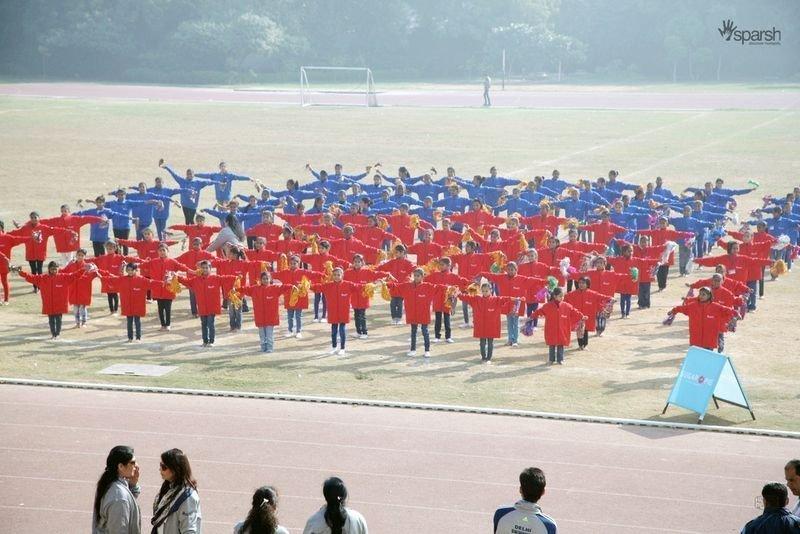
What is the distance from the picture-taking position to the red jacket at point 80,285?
22.6 m

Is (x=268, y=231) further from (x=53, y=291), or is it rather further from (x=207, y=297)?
(x=53, y=291)

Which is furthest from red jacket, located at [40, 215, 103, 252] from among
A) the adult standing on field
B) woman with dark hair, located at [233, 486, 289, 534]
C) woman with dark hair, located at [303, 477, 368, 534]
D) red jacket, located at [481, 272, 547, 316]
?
the adult standing on field

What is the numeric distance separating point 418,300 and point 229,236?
594 cm

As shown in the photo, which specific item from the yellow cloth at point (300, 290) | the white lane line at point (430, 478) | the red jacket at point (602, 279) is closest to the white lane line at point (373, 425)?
the white lane line at point (430, 478)

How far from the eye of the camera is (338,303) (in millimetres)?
21188

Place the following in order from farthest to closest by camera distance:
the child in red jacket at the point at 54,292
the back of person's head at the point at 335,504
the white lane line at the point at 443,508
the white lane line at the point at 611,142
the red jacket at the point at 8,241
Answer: the white lane line at the point at 611,142 < the red jacket at the point at 8,241 < the child in red jacket at the point at 54,292 < the white lane line at the point at 443,508 < the back of person's head at the point at 335,504

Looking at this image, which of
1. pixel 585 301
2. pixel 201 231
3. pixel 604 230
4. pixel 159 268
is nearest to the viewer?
pixel 585 301

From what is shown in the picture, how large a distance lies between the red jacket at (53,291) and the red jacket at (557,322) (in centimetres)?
838

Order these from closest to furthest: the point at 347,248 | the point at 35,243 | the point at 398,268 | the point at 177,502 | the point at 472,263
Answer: the point at 177,502 → the point at 398,268 → the point at 472,263 → the point at 347,248 → the point at 35,243

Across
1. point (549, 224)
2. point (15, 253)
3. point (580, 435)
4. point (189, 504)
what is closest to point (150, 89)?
point (15, 253)

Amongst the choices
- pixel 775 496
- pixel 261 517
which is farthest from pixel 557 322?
pixel 261 517

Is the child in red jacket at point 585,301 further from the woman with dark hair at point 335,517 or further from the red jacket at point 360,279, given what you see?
the woman with dark hair at point 335,517

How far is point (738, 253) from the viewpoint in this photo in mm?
24844

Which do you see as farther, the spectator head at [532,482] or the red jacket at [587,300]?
the red jacket at [587,300]
